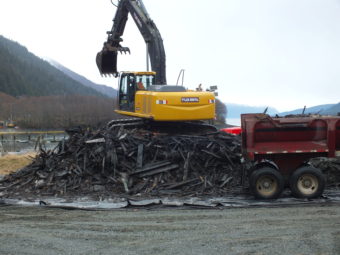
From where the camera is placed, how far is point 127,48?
55.2 ft

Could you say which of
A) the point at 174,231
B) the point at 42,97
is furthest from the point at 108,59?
→ the point at 42,97

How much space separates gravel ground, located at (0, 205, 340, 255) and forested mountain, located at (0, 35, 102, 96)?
327 ft

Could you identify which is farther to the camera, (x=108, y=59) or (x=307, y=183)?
(x=108, y=59)

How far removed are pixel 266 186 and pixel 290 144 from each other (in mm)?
1060

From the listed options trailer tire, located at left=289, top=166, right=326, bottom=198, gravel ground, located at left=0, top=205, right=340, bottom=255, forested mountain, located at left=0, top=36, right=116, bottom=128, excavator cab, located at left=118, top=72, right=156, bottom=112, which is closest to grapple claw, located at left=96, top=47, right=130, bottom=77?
excavator cab, located at left=118, top=72, right=156, bottom=112

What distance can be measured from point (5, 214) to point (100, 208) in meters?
1.84

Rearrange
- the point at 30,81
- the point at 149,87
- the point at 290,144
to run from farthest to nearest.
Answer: the point at 30,81, the point at 149,87, the point at 290,144

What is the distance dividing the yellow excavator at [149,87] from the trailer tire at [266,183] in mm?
3629

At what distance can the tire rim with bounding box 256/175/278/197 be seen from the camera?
9859 millimetres

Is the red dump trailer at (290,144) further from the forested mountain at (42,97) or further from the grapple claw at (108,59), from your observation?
the grapple claw at (108,59)

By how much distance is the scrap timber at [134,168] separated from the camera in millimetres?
11133

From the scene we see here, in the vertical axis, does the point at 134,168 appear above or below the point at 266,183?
above

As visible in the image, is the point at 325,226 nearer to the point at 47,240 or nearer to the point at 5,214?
the point at 47,240

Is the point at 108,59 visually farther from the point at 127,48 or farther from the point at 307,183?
the point at 307,183
